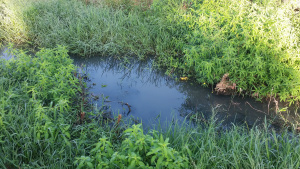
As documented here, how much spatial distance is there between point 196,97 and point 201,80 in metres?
0.30

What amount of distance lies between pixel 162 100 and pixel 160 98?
0.22 ft

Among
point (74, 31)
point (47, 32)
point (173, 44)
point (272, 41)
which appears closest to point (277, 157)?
point (272, 41)

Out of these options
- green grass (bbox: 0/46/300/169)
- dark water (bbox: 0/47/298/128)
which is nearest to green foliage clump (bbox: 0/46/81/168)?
green grass (bbox: 0/46/300/169)

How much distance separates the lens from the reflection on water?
3.90 metres

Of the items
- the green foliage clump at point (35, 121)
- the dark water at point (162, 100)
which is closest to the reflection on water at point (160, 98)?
the dark water at point (162, 100)

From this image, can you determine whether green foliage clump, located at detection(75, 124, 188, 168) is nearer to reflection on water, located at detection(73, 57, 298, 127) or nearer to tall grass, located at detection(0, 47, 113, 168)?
tall grass, located at detection(0, 47, 113, 168)

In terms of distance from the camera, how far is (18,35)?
6.22m

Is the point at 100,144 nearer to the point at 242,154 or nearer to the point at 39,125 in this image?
the point at 39,125

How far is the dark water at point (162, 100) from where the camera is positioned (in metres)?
3.85

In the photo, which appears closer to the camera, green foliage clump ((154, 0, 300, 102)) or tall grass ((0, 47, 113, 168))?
tall grass ((0, 47, 113, 168))

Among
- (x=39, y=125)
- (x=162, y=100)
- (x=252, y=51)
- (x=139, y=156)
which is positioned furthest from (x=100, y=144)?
(x=252, y=51)

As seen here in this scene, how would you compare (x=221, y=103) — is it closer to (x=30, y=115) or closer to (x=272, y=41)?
(x=272, y=41)

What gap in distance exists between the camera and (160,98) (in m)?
4.32

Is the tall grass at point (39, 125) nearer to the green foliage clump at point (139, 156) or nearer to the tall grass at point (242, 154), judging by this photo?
the green foliage clump at point (139, 156)
